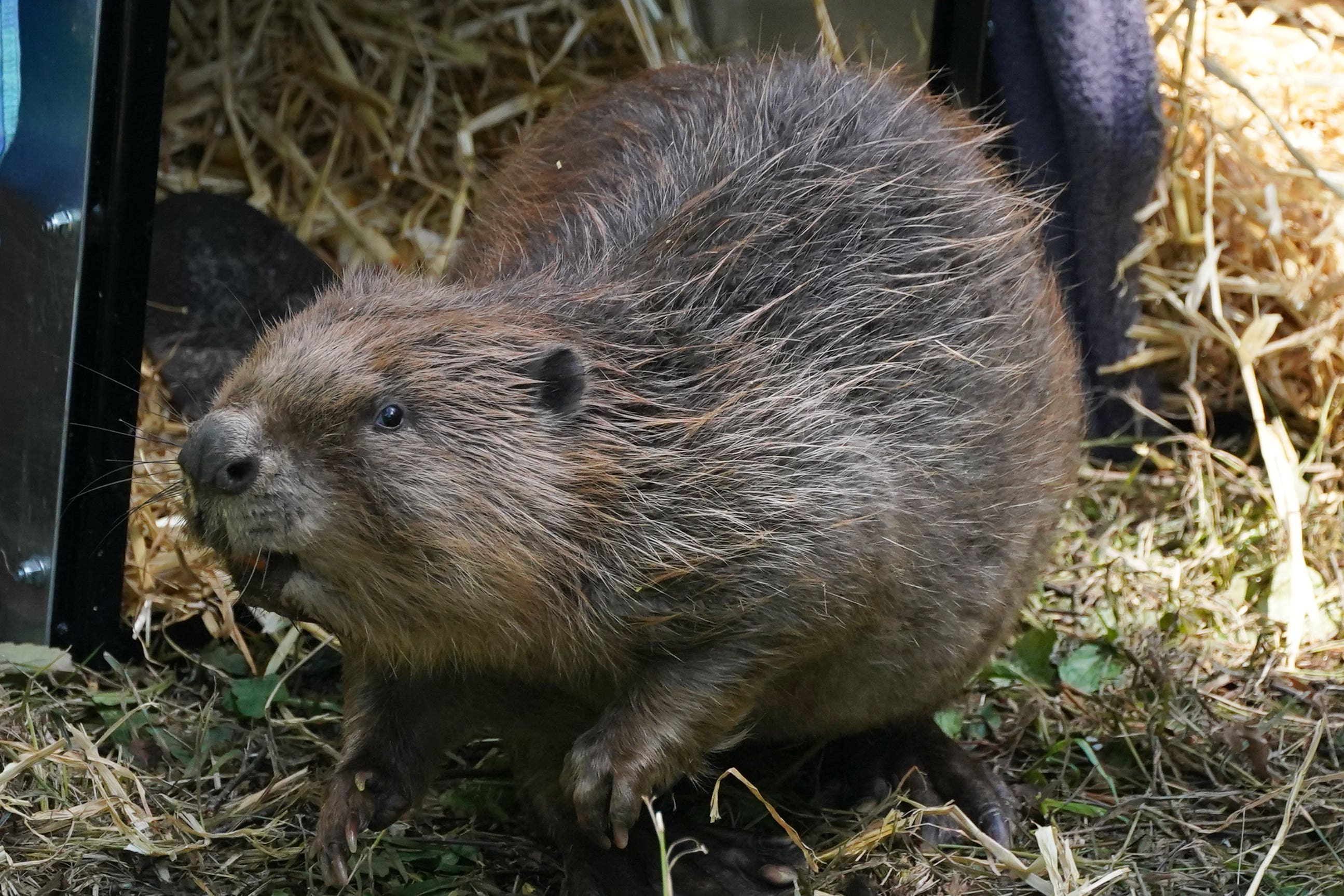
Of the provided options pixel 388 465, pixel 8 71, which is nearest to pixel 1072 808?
pixel 388 465

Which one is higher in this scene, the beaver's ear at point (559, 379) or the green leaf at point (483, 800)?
the beaver's ear at point (559, 379)

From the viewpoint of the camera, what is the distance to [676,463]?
102 inches

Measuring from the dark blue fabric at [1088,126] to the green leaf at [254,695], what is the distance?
7.51 ft

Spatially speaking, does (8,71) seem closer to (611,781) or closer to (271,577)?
(271,577)

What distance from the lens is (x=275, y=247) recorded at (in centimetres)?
427

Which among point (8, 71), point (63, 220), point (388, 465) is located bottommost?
point (388, 465)

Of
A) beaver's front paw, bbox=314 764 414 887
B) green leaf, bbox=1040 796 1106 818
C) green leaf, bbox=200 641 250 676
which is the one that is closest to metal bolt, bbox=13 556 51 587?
green leaf, bbox=200 641 250 676

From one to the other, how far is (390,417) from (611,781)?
76 centimetres

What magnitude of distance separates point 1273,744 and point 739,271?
5.37 feet

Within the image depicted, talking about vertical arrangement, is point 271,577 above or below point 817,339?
above

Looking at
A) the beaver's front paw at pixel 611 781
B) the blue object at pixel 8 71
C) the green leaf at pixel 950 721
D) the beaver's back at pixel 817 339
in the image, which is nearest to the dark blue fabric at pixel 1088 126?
the beaver's back at pixel 817 339

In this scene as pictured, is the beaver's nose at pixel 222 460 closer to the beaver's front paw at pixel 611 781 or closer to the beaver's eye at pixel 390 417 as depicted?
the beaver's eye at pixel 390 417

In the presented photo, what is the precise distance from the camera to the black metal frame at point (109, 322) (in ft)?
10.1

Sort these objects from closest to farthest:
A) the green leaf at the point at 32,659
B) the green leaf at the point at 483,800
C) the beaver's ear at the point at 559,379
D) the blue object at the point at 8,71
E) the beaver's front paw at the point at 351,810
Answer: the beaver's ear at the point at 559,379
the beaver's front paw at the point at 351,810
the blue object at the point at 8,71
the green leaf at the point at 483,800
the green leaf at the point at 32,659
